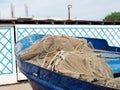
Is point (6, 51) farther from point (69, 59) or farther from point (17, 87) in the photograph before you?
point (69, 59)

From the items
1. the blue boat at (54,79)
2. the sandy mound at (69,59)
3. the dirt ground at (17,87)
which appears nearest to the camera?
the blue boat at (54,79)

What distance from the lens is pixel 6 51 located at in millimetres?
7781

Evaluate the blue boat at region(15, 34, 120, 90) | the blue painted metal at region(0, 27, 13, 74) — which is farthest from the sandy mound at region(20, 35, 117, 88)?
the blue painted metal at region(0, 27, 13, 74)

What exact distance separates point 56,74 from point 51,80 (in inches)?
8.3

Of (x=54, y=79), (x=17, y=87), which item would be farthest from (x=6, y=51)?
(x=54, y=79)

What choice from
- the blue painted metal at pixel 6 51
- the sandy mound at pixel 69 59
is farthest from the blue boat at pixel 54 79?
the blue painted metal at pixel 6 51

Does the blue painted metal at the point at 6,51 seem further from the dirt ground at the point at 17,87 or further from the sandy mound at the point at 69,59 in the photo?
the sandy mound at the point at 69,59

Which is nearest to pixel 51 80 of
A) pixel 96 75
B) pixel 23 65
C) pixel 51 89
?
pixel 51 89

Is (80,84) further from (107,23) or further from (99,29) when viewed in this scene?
(107,23)

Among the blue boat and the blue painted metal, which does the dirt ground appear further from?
the blue boat

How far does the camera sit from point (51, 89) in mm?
3984

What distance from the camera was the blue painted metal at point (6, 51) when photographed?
25.3 feet

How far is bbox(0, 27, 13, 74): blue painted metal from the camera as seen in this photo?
7703mm

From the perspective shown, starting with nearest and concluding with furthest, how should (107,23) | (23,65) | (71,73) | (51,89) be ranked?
(71,73) → (51,89) → (23,65) → (107,23)
